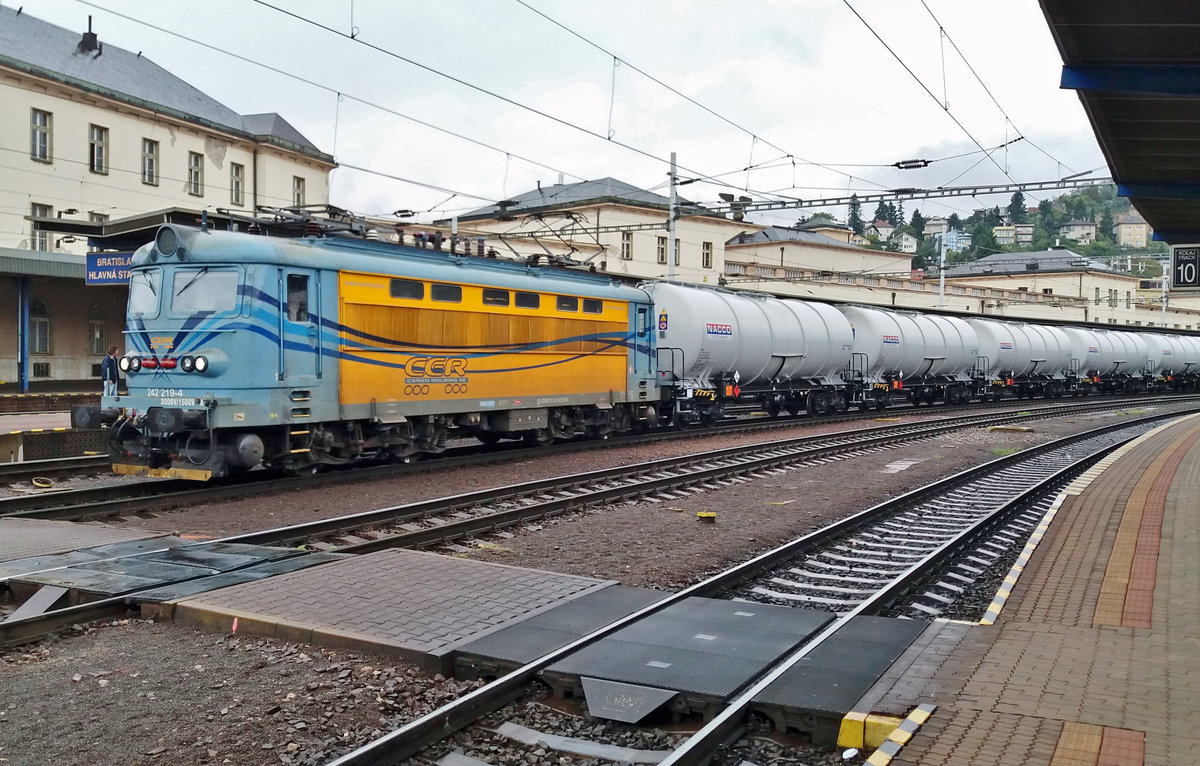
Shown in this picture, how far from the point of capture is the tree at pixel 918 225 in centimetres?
17488

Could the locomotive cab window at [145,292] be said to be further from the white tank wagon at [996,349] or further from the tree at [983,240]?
the tree at [983,240]

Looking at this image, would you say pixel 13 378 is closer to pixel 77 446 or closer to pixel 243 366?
pixel 77 446

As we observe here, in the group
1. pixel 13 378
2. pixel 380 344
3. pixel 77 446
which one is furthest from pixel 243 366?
pixel 13 378

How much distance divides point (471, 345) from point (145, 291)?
519 cm

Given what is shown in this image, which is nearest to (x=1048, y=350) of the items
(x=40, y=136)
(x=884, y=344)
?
(x=884, y=344)

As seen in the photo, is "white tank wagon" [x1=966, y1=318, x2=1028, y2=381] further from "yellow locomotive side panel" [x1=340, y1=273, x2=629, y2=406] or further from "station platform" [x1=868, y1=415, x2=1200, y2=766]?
"station platform" [x1=868, y1=415, x2=1200, y2=766]

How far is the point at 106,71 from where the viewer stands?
38625 mm

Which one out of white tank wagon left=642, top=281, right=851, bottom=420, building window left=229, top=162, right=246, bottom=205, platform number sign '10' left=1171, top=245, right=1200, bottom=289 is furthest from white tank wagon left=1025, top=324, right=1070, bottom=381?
→ building window left=229, top=162, right=246, bottom=205

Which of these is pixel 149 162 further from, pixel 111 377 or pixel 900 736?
pixel 900 736

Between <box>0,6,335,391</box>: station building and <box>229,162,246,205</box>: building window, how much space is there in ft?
0.19

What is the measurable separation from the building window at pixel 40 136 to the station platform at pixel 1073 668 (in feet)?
117

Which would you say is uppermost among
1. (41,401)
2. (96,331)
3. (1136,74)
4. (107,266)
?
(1136,74)

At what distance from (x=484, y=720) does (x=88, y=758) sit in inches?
79.2

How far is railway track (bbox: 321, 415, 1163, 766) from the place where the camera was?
5.11m
